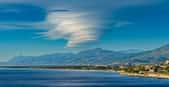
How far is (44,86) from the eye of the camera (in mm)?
155250

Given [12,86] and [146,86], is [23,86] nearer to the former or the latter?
[12,86]

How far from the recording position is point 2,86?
15400 cm

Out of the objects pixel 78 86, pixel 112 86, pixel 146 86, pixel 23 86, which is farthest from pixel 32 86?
pixel 146 86

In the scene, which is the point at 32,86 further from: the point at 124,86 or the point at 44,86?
the point at 124,86

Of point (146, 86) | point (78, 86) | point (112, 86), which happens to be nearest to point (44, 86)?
point (78, 86)

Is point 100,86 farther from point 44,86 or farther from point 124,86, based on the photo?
point 44,86

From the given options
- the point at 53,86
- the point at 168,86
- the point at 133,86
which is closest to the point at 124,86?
the point at 133,86

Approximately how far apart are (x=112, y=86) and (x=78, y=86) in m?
12.8

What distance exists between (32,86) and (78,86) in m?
17.3

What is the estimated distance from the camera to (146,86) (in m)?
153

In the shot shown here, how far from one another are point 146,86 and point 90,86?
20756 millimetres

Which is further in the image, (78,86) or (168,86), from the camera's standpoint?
(78,86)

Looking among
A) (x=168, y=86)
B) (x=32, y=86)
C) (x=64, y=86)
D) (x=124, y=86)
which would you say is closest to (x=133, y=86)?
(x=124, y=86)

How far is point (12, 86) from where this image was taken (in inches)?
6073
